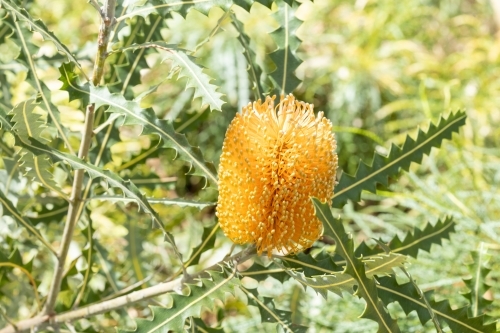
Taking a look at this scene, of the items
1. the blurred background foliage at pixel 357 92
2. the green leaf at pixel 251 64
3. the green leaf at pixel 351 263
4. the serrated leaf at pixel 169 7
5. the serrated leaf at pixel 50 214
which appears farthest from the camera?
the blurred background foliage at pixel 357 92

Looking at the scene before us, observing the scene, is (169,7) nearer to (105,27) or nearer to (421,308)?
(105,27)

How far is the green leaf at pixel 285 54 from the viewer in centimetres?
78

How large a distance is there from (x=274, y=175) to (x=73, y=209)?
0.27 m

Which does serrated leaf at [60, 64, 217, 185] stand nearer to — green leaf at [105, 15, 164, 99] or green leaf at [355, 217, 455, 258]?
green leaf at [105, 15, 164, 99]

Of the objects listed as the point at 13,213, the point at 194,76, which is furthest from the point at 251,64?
the point at 13,213

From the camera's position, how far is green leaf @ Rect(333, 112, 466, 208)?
0.76 meters

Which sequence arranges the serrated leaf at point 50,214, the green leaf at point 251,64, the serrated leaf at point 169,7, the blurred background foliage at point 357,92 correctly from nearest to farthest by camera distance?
the serrated leaf at point 169,7 → the green leaf at point 251,64 → the serrated leaf at point 50,214 → the blurred background foliage at point 357,92

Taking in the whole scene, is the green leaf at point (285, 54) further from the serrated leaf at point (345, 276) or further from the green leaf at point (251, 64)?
the serrated leaf at point (345, 276)

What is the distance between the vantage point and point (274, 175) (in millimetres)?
618

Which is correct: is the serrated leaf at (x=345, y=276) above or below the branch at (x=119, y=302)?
above

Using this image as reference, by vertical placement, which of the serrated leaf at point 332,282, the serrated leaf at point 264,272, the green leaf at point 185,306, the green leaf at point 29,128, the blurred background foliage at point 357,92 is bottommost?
the blurred background foliage at point 357,92

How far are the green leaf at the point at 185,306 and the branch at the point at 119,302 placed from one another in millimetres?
35

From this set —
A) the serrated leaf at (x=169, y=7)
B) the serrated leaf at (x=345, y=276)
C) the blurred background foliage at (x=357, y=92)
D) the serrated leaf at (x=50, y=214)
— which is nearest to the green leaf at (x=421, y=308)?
the serrated leaf at (x=345, y=276)

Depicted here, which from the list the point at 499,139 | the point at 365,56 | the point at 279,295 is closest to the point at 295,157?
the point at 279,295
